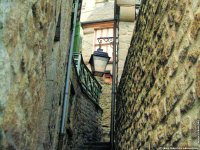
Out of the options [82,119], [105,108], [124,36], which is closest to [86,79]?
[82,119]

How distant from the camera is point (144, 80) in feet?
11.0

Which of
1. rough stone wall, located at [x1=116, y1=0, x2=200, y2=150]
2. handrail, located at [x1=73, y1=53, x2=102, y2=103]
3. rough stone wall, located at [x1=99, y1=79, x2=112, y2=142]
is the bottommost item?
rough stone wall, located at [x1=99, y1=79, x2=112, y2=142]

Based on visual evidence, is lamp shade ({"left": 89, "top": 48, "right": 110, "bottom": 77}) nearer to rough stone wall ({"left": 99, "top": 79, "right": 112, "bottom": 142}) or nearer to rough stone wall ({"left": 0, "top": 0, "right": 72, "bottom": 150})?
rough stone wall ({"left": 0, "top": 0, "right": 72, "bottom": 150})

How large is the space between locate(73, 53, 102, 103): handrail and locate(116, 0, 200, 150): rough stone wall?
564 cm

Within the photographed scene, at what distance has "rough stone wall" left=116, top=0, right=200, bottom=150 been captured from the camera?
72.0 inches

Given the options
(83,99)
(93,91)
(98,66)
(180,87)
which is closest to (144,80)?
(180,87)

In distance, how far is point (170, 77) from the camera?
228 centimetres

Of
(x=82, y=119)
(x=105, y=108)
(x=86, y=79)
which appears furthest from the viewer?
(x=105, y=108)

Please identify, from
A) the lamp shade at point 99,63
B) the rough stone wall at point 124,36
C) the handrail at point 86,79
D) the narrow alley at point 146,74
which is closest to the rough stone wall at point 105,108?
the handrail at point 86,79

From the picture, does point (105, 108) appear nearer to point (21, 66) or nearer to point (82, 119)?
point (82, 119)

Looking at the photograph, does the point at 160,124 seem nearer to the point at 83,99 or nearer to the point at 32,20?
the point at 32,20

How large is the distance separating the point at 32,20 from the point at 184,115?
3.69 ft

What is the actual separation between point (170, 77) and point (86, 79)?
8.04 meters

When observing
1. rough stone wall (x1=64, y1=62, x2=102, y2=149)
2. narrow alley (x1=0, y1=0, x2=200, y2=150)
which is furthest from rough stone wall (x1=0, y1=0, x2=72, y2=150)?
rough stone wall (x1=64, y1=62, x2=102, y2=149)
